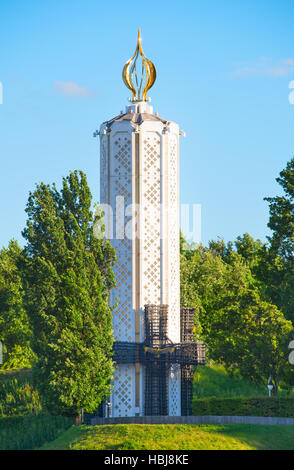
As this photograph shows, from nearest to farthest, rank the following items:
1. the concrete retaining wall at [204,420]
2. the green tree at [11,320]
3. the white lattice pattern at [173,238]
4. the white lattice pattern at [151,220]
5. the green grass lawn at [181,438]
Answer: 1. the green grass lawn at [181,438]
2. the concrete retaining wall at [204,420]
3. the white lattice pattern at [151,220]
4. the white lattice pattern at [173,238]
5. the green tree at [11,320]

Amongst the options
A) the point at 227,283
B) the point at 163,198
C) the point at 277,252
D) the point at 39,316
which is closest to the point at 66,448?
the point at 39,316

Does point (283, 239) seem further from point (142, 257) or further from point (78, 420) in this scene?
point (78, 420)

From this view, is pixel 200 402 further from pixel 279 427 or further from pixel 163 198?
pixel 163 198

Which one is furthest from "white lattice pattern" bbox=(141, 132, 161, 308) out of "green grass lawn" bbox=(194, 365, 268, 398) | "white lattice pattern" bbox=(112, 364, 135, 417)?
"green grass lawn" bbox=(194, 365, 268, 398)

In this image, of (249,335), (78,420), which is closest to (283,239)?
(249,335)

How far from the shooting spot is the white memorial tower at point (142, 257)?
136ft

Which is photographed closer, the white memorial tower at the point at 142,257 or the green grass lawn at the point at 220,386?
the white memorial tower at the point at 142,257

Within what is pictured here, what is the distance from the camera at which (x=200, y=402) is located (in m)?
43.3

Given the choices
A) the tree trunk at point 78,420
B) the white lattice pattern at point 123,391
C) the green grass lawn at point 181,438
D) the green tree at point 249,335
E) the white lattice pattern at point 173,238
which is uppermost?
the white lattice pattern at point 173,238

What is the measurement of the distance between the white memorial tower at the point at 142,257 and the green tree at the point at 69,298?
3.64 feet

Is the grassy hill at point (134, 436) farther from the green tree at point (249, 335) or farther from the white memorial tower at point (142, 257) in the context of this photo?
the green tree at point (249, 335)

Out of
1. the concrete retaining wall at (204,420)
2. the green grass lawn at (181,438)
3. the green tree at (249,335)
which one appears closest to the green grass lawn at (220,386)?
the green tree at (249,335)

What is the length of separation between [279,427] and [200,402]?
725 centimetres

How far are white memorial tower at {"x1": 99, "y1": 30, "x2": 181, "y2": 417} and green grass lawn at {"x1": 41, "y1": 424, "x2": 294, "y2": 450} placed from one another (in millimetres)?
5276
